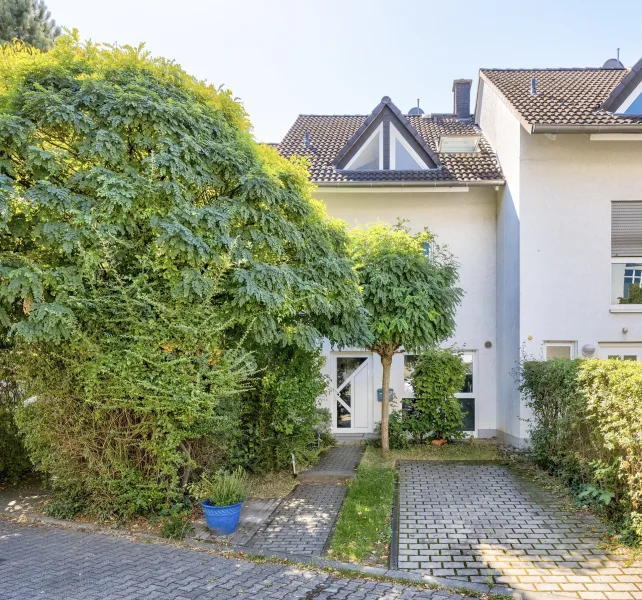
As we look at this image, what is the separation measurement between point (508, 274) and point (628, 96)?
4567 millimetres

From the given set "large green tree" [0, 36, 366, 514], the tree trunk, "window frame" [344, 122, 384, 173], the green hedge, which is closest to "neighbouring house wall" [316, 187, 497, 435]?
"window frame" [344, 122, 384, 173]

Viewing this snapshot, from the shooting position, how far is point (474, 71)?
15828mm

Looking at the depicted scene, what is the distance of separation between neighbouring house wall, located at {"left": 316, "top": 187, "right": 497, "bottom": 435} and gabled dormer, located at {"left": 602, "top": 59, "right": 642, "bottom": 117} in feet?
9.85

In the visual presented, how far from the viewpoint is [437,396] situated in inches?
414

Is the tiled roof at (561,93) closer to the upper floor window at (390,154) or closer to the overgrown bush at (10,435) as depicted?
the upper floor window at (390,154)

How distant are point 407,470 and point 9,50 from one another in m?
9.21

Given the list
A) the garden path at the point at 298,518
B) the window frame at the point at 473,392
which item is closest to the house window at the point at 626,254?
the window frame at the point at 473,392

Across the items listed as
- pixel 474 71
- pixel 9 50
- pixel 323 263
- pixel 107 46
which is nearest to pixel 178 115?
pixel 107 46

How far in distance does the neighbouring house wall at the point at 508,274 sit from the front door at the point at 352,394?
3216 millimetres

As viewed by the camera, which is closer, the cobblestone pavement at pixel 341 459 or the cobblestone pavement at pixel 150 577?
the cobblestone pavement at pixel 150 577

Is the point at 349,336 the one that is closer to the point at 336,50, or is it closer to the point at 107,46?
the point at 107,46

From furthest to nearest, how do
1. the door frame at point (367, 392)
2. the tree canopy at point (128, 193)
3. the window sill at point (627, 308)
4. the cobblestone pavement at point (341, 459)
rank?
the door frame at point (367, 392) → the window sill at point (627, 308) → the cobblestone pavement at point (341, 459) → the tree canopy at point (128, 193)

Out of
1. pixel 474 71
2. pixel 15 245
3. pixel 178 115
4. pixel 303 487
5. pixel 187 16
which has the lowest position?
pixel 303 487

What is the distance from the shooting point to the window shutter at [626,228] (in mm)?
10352
